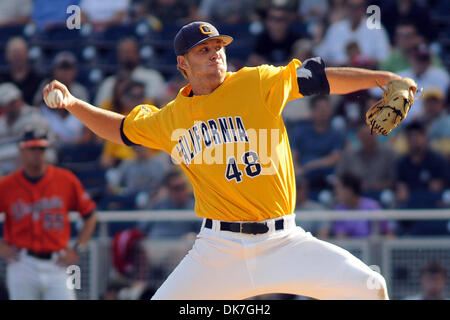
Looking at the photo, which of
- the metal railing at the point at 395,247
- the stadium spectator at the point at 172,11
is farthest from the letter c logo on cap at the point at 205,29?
the stadium spectator at the point at 172,11

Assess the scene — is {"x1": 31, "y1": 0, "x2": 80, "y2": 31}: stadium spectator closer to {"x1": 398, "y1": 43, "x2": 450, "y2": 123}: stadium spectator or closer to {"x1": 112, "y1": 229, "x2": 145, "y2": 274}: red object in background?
{"x1": 112, "y1": 229, "x2": 145, "y2": 274}: red object in background

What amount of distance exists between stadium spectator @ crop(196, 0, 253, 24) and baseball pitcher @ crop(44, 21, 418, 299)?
5.22 meters

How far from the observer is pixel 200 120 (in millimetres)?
4203

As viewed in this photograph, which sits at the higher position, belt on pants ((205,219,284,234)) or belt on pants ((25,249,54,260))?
belt on pants ((205,219,284,234))

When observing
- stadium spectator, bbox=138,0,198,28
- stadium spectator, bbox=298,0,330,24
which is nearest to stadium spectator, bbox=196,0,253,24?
stadium spectator, bbox=138,0,198,28

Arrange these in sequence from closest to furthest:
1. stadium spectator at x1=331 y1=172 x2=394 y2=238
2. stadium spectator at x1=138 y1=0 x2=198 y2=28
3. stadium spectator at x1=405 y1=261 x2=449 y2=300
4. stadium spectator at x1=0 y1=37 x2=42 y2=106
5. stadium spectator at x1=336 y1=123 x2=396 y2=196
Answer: stadium spectator at x1=405 y1=261 x2=449 y2=300, stadium spectator at x1=331 y1=172 x2=394 y2=238, stadium spectator at x1=336 y1=123 x2=396 y2=196, stadium spectator at x1=0 y1=37 x2=42 y2=106, stadium spectator at x1=138 y1=0 x2=198 y2=28

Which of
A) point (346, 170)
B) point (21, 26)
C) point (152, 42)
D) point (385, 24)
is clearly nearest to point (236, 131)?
point (346, 170)

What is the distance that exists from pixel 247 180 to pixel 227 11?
5716 mm

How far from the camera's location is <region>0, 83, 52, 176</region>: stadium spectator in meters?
8.18

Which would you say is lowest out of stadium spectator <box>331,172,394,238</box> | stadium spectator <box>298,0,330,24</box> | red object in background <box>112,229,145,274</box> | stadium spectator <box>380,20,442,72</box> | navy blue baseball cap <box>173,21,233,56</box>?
red object in background <box>112,229,145,274</box>

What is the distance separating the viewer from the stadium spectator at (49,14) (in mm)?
9828

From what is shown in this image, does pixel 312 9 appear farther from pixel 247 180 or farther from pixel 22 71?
pixel 247 180

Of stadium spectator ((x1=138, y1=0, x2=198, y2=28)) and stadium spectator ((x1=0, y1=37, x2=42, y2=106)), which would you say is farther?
stadium spectator ((x1=138, y1=0, x2=198, y2=28))
